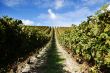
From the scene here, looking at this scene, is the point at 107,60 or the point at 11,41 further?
the point at 11,41

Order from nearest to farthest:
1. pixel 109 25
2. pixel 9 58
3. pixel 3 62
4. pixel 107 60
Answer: pixel 107 60
pixel 109 25
pixel 3 62
pixel 9 58

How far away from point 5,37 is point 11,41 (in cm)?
165

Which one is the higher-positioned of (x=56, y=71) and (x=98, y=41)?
(x=98, y=41)

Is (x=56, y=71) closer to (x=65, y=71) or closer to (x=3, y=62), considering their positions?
(x=65, y=71)

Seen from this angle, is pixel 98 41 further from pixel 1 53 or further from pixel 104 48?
pixel 1 53

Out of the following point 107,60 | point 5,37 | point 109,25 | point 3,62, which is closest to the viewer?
point 107,60

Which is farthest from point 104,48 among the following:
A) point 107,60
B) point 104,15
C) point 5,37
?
point 5,37

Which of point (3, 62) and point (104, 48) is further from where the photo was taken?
point (3, 62)

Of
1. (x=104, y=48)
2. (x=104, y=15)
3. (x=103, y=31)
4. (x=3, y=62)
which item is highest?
(x=104, y=15)

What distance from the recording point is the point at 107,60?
890 cm

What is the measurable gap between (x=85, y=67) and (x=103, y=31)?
4.72m

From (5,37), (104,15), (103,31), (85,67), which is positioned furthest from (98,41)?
(5,37)

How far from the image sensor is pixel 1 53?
12.7 metres

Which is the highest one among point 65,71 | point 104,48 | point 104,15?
point 104,15
